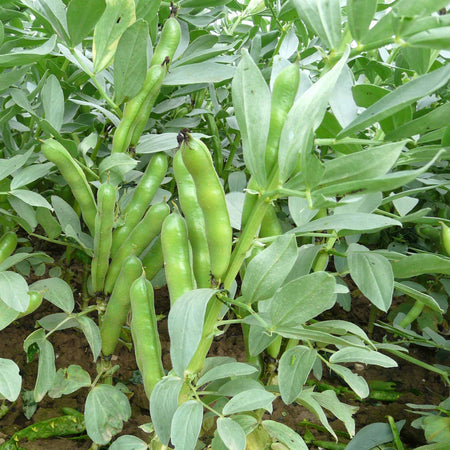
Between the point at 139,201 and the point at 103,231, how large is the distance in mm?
89

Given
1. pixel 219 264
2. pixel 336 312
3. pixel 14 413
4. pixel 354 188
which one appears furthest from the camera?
pixel 336 312

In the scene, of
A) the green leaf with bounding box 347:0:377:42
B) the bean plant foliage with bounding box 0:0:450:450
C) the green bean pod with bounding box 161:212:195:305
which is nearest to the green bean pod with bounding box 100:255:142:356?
the bean plant foliage with bounding box 0:0:450:450

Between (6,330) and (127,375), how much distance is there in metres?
0.30

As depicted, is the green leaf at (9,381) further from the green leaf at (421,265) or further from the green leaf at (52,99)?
the green leaf at (421,265)

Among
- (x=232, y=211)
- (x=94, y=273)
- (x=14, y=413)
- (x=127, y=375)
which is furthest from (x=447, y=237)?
(x=14, y=413)

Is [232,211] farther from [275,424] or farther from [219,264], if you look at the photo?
[275,424]

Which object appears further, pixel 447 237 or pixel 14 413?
pixel 14 413

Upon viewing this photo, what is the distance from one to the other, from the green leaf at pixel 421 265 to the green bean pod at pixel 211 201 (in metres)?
0.26

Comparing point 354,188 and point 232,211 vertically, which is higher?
point 354,188

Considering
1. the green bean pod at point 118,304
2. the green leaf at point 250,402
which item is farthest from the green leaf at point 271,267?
the green bean pod at point 118,304

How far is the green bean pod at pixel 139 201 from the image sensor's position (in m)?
0.76

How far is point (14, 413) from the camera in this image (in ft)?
2.99

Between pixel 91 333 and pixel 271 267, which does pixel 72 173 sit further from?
pixel 271 267

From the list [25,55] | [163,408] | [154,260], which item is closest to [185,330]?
[163,408]
